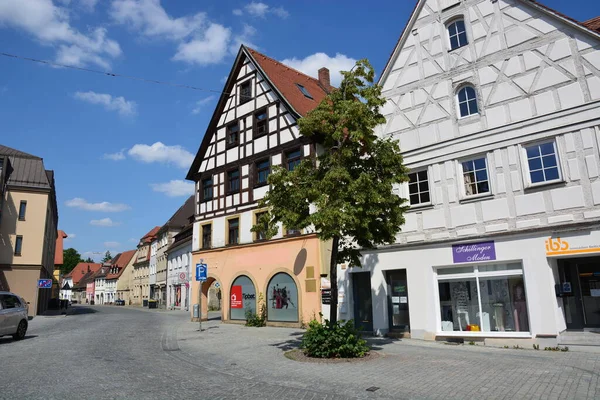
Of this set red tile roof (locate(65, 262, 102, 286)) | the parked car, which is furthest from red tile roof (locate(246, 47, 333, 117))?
red tile roof (locate(65, 262, 102, 286))

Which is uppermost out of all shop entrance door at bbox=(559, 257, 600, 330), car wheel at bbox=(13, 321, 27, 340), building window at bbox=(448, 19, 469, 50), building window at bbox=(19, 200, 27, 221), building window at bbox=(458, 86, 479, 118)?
building window at bbox=(448, 19, 469, 50)

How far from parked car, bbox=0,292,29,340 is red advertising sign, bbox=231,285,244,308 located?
9305 millimetres

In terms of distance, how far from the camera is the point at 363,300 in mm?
17438

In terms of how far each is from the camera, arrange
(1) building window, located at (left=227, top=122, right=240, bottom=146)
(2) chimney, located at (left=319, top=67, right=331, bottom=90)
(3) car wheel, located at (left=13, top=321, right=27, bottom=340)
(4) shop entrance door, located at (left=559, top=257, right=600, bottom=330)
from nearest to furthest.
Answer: (4) shop entrance door, located at (left=559, top=257, right=600, bottom=330) → (3) car wheel, located at (left=13, top=321, right=27, bottom=340) → (1) building window, located at (left=227, top=122, right=240, bottom=146) → (2) chimney, located at (left=319, top=67, right=331, bottom=90)

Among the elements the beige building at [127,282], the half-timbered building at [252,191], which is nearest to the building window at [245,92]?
the half-timbered building at [252,191]

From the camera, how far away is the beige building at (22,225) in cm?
3384

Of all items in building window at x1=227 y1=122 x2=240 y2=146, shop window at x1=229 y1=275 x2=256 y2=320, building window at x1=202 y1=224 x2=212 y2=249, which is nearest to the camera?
shop window at x1=229 y1=275 x2=256 y2=320

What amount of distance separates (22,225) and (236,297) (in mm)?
21750

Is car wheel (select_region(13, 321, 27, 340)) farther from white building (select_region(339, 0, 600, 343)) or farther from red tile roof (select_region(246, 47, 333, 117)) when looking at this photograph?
→ red tile roof (select_region(246, 47, 333, 117))

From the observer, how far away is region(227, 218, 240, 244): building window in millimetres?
23797

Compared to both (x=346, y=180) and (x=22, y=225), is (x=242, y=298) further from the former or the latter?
(x=22, y=225)

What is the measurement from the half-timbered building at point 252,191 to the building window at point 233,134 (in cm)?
6

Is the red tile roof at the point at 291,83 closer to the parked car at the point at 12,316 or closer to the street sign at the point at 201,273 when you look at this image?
the street sign at the point at 201,273

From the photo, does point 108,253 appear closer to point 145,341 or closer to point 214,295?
point 214,295
